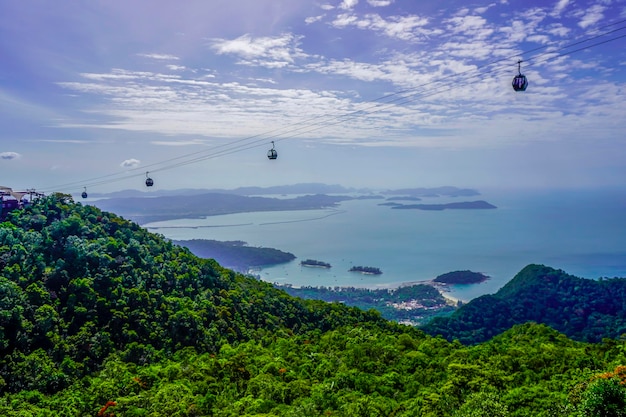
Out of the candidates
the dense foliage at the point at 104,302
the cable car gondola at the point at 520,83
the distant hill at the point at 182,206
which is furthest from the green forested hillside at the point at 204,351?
the distant hill at the point at 182,206

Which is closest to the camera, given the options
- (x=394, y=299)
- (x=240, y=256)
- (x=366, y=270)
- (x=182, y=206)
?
(x=394, y=299)

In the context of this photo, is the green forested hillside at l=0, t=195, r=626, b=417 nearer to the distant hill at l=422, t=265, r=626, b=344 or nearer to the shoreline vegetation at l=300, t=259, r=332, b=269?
the distant hill at l=422, t=265, r=626, b=344

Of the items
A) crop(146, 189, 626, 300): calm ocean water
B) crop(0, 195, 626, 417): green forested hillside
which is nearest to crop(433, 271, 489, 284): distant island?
crop(146, 189, 626, 300): calm ocean water

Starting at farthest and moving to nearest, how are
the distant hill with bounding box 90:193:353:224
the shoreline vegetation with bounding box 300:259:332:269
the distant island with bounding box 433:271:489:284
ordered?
the distant hill with bounding box 90:193:353:224 < the shoreline vegetation with bounding box 300:259:332:269 < the distant island with bounding box 433:271:489:284

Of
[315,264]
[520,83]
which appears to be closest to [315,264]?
[315,264]

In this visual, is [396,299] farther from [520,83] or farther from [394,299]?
[520,83]

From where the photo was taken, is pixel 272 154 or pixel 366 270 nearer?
pixel 272 154
